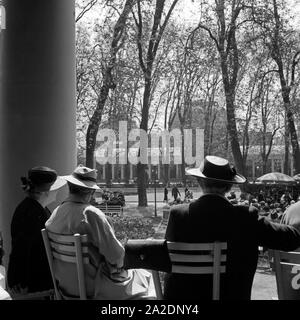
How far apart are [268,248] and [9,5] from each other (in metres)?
3.22

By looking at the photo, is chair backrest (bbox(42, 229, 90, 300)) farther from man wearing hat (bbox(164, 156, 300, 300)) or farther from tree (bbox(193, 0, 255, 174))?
tree (bbox(193, 0, 255, 174))

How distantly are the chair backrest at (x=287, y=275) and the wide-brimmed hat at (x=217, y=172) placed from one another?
48cm

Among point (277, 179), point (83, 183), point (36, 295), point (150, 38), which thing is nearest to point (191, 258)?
point (83, 183)

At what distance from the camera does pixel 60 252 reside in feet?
8.25

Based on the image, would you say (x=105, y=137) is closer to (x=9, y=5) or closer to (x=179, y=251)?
(x=9, y=5)

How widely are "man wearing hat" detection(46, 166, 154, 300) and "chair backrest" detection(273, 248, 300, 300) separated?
91 centimetres

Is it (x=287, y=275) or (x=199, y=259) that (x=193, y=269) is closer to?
(x=199, y=259)

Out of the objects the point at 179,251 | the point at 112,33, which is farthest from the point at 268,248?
the point at 112,33

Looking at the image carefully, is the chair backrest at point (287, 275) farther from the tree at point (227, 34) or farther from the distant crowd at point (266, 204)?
the tree at point (227, 34)

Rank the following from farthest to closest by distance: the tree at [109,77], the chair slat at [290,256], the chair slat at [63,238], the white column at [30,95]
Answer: the tree at [109,77], the white column at [30,95], the chair slat at [63,238], the chair slat at [290,256]

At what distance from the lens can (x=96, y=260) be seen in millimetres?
2559

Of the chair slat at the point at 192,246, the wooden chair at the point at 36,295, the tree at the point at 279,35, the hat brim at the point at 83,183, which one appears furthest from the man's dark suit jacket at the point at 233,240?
the tree at the point at 279,35

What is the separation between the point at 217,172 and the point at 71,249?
2.85 feet

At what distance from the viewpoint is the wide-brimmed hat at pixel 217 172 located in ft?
7.84
